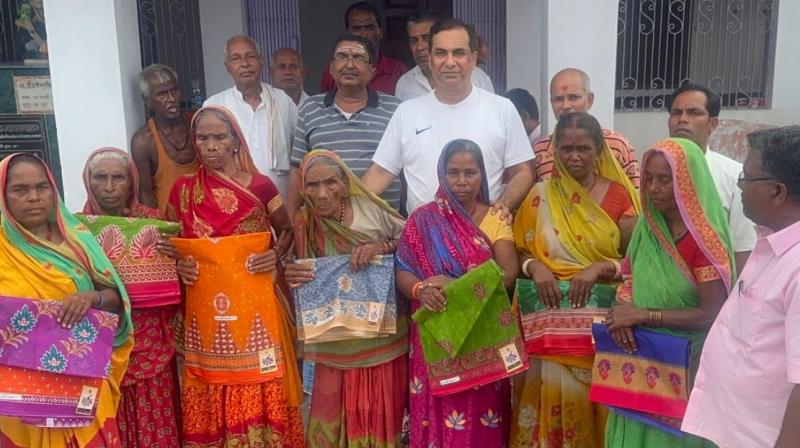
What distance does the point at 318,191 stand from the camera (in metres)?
3.12

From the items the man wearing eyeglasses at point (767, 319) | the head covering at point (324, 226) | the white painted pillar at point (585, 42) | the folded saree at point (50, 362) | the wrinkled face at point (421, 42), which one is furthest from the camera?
the white painted pillar at point (585, 42)

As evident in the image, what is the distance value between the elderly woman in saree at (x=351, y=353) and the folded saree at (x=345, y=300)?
0.23ft

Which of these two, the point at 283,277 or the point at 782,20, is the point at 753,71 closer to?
the point at 782,20

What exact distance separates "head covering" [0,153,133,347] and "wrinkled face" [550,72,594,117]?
→ 8.03 feet

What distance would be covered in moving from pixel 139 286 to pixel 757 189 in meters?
2.46

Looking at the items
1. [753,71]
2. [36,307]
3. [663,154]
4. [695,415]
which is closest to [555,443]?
[695,415]

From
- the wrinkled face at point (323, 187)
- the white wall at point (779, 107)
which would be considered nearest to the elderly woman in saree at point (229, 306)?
the wrinkled face at point (323, 187)

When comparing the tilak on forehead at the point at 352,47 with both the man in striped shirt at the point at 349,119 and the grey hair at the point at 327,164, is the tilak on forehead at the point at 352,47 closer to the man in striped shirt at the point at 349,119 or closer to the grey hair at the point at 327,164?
the man in striped shirt at the point at 349,119

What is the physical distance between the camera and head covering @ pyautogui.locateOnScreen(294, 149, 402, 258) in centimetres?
317

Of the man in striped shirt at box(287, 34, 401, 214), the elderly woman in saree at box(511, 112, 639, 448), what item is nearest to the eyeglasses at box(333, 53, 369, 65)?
the man in striped shirt at box(287, 34, 401, 214)

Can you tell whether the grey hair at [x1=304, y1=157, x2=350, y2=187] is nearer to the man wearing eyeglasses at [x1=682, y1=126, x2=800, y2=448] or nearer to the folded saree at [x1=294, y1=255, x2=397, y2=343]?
the folded saree at [x1=294, y1=255, x2=397, y2=343]

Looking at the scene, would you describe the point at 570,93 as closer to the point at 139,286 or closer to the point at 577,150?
the point at 577,150

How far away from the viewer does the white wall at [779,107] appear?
7.14m

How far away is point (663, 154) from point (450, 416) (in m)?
1.45
